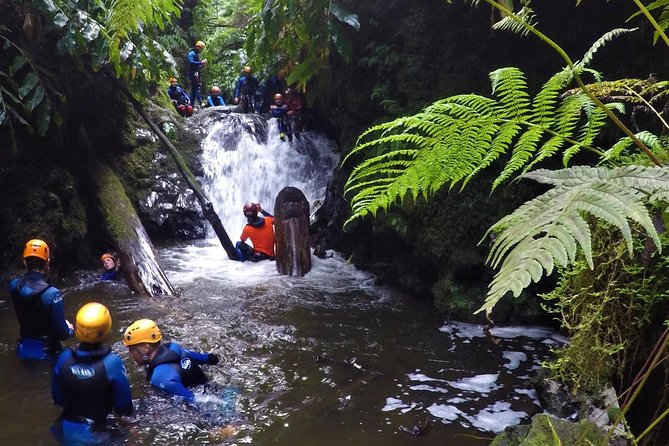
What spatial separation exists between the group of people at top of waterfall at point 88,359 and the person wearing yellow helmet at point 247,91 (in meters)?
10.8

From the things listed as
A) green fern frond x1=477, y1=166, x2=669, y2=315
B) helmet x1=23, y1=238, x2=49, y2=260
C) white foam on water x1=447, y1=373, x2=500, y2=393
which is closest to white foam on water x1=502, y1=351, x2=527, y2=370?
white foam on water x1=447, y1=373, x2=500, y2=393

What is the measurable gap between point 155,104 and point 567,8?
908 centimetres

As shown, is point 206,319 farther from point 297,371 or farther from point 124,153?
point 124,153

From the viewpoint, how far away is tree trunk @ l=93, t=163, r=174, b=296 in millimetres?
7320

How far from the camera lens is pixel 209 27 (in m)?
20.1

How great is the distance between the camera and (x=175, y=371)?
13.4 ft

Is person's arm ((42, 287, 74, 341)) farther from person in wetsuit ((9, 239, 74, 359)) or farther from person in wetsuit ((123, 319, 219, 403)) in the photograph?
person in wetsuit ((123, 319, 219, 403))

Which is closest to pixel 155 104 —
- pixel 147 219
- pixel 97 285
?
pixel 147 219

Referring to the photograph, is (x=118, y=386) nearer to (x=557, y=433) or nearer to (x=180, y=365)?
(x=180, y=365)

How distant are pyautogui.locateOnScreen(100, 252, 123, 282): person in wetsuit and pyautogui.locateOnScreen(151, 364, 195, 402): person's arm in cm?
425

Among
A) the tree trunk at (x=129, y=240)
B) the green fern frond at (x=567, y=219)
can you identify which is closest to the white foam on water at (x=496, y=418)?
the green fern frond at (x=567, y=219)

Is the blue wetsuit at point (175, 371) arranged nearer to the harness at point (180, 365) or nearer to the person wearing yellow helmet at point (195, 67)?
the harness at point (180, 365)

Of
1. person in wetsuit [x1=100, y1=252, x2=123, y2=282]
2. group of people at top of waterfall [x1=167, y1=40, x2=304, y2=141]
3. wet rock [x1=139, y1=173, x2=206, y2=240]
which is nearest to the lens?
person in wetsuit [x1=100, y1=252, x2=123, y2=282]

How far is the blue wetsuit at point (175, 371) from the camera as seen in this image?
3982 mm
